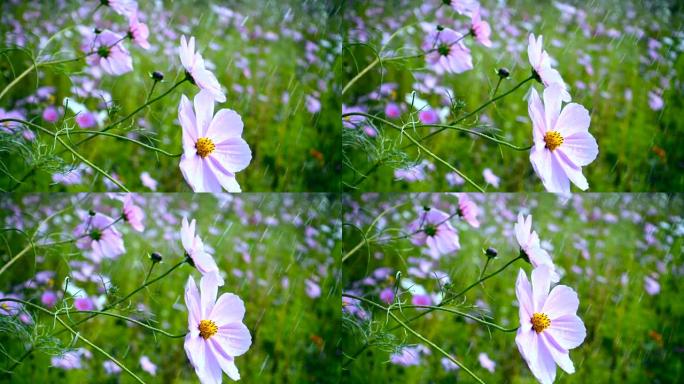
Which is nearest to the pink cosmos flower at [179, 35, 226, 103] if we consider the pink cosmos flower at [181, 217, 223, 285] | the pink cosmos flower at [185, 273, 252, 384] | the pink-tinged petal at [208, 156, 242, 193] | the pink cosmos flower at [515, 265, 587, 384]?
the pink-tinged petal at [208, 156, 242, 193]

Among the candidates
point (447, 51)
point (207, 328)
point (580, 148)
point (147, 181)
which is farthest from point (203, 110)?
point (580, 148)

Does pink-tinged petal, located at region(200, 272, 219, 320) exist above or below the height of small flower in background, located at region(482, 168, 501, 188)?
below

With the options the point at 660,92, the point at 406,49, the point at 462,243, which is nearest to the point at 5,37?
the point at 406,49

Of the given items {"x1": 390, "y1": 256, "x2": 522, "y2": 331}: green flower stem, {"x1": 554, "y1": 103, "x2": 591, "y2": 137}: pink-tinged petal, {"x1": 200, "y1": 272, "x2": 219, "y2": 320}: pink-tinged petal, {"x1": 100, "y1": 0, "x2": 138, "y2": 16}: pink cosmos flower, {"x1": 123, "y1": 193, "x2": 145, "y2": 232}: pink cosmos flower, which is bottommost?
{"x1": 390, "y1": 256, "x2": 522, "y2": 331}: green flower stem

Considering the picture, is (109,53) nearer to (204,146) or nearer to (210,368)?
(204,146)

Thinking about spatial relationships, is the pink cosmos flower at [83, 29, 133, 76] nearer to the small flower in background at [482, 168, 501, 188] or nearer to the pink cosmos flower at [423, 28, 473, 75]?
the pink cosmos flower at [423, 28, 473, 75]
